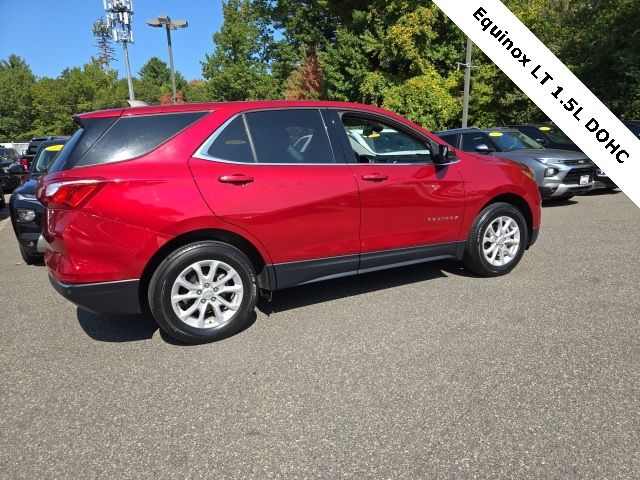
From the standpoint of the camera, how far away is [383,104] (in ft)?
83.2

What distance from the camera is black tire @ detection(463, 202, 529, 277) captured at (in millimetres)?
4578

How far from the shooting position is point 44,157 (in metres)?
7.19

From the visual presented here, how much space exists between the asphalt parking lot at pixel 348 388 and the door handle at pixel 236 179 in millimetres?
1181

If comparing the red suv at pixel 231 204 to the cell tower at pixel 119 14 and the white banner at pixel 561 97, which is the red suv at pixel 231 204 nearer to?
the white banner at pixel 561 97

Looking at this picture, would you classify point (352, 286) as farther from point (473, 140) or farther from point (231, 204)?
point (473, 140)

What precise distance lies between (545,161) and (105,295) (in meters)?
7.97

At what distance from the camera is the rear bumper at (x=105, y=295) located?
3.19 meters

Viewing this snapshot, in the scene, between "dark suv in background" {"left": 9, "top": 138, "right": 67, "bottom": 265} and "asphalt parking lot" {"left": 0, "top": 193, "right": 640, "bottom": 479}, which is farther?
"dark suv in background" {"left": 9, "top": 138, "right": 67, "bottom": 265}

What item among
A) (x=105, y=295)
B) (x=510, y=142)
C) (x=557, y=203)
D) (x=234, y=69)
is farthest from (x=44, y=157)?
(x=234, y=69)

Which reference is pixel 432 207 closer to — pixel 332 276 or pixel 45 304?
pixel 332 276

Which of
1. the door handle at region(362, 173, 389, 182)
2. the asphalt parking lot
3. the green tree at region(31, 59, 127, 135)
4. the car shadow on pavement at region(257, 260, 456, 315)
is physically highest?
the green tree at region(31, 59, 127, 135)

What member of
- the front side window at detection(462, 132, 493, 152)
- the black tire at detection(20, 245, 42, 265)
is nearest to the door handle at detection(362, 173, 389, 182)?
the black tire at detection(20, 245, 42, 265)

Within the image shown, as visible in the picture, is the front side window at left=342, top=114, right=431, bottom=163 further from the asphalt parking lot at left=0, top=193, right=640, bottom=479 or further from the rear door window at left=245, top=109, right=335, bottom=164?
the asphalt parking lot at left=0, top=193, right=640, bottom=479

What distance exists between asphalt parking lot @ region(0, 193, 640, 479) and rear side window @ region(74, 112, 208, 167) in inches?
55.4
